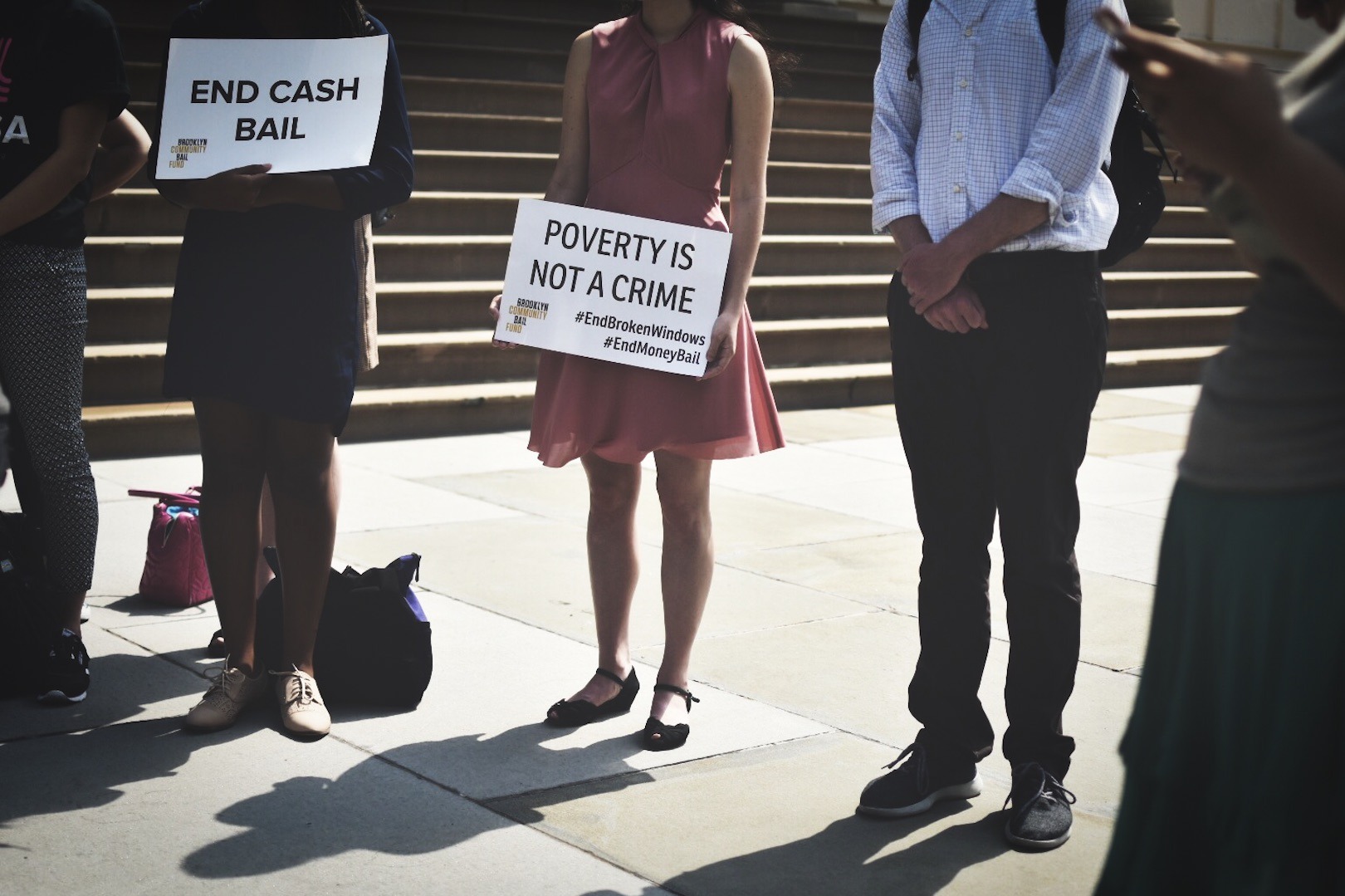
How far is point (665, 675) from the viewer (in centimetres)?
395

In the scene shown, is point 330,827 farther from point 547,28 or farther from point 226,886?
point 547,28

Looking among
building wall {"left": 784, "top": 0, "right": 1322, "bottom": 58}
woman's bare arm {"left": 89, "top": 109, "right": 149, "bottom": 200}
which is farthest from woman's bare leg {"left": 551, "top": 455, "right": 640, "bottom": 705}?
building wall {"left": 784, "top": 0, "right": 1322, "bottom": 58}

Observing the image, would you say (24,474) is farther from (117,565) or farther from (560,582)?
(560,582)

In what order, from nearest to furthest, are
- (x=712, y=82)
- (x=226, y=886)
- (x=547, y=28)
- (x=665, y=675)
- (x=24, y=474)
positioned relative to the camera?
(x=226, y=886) < (x=712, y=82) < (x=665, y=675) < (x=24, y=474) < (x=547, y=28)

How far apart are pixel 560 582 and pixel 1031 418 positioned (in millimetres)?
2566

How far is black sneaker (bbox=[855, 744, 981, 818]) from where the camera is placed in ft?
11.1

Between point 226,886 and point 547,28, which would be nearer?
point 226,886

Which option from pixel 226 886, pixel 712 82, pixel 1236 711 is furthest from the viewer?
pixel 712 82

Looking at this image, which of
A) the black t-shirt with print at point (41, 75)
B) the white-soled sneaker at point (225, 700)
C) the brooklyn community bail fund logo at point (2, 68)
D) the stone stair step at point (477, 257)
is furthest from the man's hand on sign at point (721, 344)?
the stone stair step at point (477, 257)

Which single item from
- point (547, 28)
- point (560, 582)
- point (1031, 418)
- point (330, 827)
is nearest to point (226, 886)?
point (330, 827)

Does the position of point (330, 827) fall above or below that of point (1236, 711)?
below

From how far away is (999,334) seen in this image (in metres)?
3.21

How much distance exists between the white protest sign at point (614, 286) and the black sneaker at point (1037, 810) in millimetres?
1215

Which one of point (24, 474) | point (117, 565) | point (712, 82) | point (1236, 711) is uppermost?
point (712, 82)
